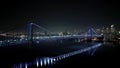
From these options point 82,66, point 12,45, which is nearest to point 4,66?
point 82,66

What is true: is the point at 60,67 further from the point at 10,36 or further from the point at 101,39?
the point at 101,39

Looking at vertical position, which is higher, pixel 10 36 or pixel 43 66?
pixel 10 36

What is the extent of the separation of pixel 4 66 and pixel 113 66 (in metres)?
7.31

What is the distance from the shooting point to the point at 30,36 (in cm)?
2323

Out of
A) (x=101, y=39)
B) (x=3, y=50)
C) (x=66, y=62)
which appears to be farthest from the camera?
(x=101, y=39)

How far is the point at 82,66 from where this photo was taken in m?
15.3

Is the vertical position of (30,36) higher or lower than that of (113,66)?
higher

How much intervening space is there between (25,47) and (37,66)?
980cm

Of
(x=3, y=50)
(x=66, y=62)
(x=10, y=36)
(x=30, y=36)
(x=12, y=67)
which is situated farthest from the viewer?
(x=10, y=36)

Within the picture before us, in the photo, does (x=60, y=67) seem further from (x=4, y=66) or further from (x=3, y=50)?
(x=3, y=50)

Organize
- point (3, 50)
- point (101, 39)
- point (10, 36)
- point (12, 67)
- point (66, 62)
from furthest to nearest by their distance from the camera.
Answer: point (101, 39) → point (10, 36) → point (3, 50) → point (66, 62) → point (12, 67)

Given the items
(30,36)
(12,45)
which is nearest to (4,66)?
(12,45)

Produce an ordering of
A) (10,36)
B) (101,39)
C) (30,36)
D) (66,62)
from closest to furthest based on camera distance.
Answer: (66,62) → (30,36) → (10,36) → (101,39)

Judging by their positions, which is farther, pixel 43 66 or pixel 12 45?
pixel 12 45
